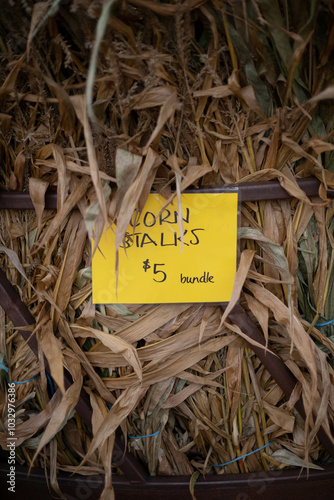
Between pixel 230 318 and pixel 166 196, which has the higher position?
pixel 166 196

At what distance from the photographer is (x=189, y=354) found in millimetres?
548

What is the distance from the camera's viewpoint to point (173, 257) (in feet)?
1.73

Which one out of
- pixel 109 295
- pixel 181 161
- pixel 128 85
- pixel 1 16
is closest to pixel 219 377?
pixel 109 295

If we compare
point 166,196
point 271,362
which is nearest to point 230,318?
point 271,362

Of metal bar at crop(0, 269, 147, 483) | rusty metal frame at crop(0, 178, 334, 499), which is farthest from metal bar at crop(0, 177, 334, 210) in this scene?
metal bar at crop(0, 269, 147, 483)

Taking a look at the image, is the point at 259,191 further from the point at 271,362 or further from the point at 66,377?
the point at 66,377

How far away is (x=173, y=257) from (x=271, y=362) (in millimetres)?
207

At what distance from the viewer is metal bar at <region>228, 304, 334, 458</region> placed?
1.73 ft

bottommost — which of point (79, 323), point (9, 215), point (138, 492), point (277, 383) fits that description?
point (138, 492)

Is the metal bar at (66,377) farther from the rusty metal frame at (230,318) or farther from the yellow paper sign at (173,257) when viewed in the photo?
the yellow paper sign at (173,257)

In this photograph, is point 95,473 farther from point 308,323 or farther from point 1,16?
point 1,16

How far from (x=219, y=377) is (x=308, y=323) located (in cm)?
16

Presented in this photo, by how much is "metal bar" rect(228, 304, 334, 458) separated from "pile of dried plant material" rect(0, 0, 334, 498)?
0.01 metres

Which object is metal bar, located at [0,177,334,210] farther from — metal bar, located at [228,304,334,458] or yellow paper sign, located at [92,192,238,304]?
metal bar, located at [228,304,334,458]
